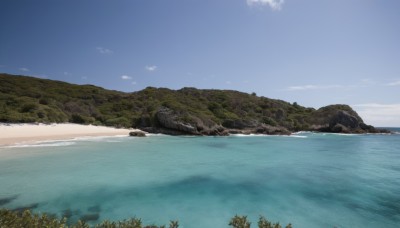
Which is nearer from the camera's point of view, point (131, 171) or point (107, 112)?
point (131, 171)

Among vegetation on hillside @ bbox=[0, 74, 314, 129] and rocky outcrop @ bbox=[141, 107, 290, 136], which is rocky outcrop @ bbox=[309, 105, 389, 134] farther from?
rocky outcrop @ bbox=[141, 107, 290, 136]

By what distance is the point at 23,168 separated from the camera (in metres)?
13.1

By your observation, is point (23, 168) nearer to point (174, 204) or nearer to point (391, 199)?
point (174, 204)

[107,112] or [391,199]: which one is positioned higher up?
[107,112]

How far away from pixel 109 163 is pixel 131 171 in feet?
9.45

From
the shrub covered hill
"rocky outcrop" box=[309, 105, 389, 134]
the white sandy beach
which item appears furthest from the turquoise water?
"rocky outcrop" box=[309, 105, 389, 134]

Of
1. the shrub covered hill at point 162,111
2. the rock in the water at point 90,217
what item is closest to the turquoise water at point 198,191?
the rock in the water at point 90,217

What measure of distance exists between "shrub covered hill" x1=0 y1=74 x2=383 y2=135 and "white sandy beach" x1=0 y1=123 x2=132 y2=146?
2727mm

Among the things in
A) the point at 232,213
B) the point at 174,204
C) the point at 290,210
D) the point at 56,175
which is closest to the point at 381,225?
the point at 290,210

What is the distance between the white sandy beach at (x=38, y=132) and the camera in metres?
24.1

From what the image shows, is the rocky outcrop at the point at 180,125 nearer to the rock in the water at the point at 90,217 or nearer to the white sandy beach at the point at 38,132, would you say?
the white sandy beach at the point at 38,132

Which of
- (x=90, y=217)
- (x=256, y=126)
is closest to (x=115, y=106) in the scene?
(x=256, y=126)

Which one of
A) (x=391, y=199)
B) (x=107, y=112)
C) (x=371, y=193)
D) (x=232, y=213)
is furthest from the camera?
(x=107, y=112)

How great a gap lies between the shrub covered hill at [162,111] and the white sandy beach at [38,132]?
8.95 feet
